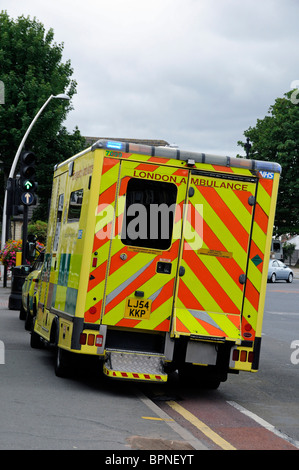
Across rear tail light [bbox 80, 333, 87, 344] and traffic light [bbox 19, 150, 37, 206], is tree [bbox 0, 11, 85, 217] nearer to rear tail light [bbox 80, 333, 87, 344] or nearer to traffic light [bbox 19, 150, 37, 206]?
traffic light [bbox 19, 150, 37, 206]

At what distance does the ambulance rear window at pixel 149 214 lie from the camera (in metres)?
9.80

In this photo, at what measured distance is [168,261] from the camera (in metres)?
9.78

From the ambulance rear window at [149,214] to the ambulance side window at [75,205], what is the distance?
0.84 m

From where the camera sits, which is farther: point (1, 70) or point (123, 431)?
point (1, 70)

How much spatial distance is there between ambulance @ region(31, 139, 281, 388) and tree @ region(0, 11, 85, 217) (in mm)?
34945

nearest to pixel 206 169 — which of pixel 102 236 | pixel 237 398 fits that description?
pixel 102 236

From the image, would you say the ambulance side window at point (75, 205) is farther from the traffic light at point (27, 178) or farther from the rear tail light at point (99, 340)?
the traffic light at point (27, 178)

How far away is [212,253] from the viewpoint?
9844mm

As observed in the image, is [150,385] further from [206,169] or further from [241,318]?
[206,169]

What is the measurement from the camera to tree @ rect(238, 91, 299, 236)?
2442 inches

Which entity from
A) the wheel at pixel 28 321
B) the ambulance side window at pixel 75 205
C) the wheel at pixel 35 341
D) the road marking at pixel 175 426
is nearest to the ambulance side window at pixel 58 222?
the ambulance side window at pixel 75 205

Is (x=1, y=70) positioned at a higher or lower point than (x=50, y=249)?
higher
